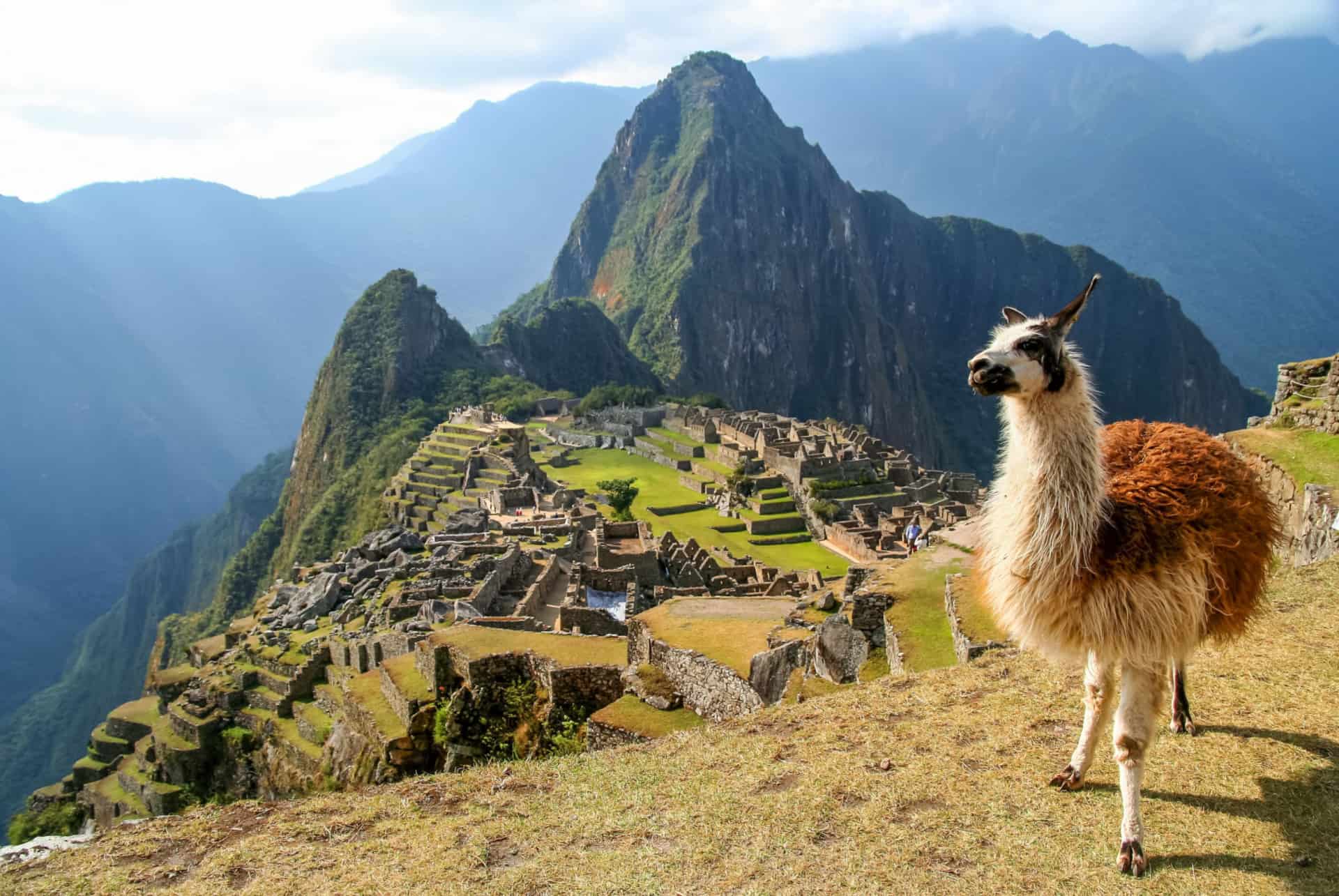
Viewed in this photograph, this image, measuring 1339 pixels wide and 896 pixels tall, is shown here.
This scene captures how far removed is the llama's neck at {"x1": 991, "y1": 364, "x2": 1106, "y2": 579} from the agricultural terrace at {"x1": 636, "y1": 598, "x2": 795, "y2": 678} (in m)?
4.44

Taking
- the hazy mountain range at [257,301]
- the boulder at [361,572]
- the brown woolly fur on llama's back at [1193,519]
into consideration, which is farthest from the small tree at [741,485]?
the hazy mountain range at [257,301]

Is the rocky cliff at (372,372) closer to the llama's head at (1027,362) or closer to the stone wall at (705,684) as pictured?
the stone wall at (705,684)

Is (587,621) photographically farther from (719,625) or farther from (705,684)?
(705,684)

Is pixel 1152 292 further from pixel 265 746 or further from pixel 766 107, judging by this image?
pixel 265 746

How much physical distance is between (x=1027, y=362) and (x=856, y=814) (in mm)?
2272

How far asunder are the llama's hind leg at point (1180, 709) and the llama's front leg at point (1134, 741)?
2.16 ft

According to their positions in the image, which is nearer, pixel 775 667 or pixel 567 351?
pixel 775 667

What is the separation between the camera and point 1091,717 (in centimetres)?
414

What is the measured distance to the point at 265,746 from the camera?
48.4ft

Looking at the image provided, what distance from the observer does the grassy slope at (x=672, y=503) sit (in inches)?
1157

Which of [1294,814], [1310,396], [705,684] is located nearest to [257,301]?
[1310,396]

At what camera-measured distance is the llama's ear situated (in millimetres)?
3635

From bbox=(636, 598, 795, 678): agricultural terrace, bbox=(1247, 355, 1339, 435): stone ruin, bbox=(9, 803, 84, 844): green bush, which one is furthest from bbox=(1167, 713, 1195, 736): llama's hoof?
bbox=(9, 803, 84, 844): green bush

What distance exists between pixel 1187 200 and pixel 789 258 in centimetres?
7959
